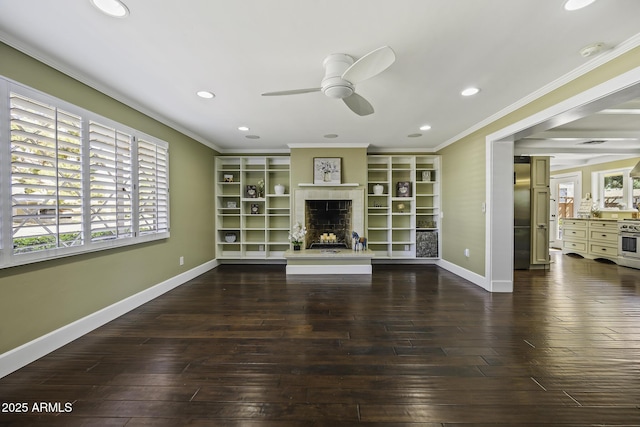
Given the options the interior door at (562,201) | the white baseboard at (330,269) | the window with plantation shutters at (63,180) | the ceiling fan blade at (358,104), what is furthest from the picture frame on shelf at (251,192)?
the interior door at (562,201)

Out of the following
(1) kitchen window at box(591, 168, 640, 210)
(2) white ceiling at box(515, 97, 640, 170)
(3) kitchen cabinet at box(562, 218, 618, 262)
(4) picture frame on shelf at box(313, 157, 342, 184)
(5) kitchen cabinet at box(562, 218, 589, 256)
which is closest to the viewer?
(2) white ceiling at box(515, 97, 640, 170)

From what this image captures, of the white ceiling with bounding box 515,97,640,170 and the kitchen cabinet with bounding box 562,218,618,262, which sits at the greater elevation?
the white ceiling with bounding box 515,97,640,170

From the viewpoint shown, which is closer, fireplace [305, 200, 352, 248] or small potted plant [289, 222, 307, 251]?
small potted plant [289, 222, 307, 251]

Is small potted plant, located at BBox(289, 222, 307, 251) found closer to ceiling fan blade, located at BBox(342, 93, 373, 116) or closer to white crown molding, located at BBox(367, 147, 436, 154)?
white crown molding, located at BBox(367, 147, 436, 154)

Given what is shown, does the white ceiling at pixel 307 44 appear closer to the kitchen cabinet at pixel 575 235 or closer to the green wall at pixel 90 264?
the green wall at pixel 90 264

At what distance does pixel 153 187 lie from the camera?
11.0 ft

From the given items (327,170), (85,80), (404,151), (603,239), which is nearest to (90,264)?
(85,80)

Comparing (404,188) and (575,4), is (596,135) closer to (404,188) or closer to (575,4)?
(404,188)

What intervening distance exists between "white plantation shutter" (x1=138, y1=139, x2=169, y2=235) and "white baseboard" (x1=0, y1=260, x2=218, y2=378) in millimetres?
824

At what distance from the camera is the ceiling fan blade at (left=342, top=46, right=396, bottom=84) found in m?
1.63

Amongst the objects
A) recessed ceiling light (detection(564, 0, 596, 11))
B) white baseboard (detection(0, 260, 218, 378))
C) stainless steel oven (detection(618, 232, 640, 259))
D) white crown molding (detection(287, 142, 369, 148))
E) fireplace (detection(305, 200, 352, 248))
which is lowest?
white baseboard (detection(0, 260, 218, 378))

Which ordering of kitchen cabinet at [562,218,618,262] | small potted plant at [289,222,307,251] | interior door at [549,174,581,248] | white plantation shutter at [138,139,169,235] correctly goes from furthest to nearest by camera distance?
interior door at [549,174,581,248], kitchen cabinet at [562,218,618,262], small potted plant at [289,222,307,251], white plantation shutter at [138,139,169,235]

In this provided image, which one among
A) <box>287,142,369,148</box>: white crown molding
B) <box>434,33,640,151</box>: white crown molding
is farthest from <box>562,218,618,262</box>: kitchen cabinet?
<box>287,142,369,148</box>: white crown molding

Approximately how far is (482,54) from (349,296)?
2964 mm
